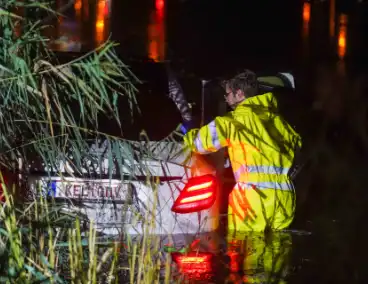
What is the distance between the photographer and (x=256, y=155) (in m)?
5.23

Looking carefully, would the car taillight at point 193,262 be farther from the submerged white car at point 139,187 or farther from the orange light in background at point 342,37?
the orange light in background at point 342,37

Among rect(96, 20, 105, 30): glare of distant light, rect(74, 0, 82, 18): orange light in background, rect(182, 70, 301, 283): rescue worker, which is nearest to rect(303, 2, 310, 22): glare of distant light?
rect(96, 20, 105, 30): glare of distant light

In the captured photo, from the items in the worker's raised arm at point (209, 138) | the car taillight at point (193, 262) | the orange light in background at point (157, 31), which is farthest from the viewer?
the orange light in background at point (157, 31)

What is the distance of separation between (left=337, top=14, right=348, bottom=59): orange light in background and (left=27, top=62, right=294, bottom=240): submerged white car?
33.2ft

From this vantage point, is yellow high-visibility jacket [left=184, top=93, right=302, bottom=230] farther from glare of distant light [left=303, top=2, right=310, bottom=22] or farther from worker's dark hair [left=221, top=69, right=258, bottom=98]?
glare of distant light [left=303, top=2, right=310, bottom=22]

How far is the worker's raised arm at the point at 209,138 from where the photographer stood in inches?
196

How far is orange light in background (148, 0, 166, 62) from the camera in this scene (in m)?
11.9

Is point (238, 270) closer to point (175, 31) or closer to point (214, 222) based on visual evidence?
point (214, 222)

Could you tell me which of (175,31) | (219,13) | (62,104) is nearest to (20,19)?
(62,104)

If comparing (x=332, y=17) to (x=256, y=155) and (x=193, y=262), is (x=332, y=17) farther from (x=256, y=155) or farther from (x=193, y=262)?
(x=193, y=262)

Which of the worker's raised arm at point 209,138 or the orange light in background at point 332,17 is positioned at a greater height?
A: the orange light in background at point 332,17

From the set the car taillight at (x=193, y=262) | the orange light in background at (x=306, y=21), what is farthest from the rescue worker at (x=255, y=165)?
the orange light in background at (x=306, y=21)

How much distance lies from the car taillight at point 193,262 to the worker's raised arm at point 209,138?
690 millimetres

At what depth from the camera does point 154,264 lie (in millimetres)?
3848
